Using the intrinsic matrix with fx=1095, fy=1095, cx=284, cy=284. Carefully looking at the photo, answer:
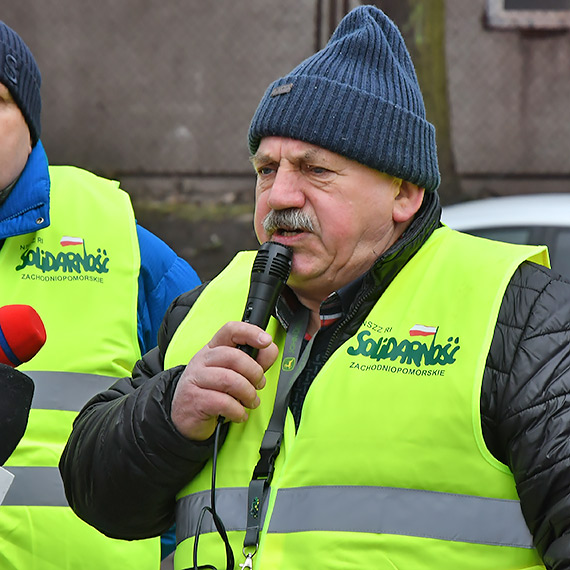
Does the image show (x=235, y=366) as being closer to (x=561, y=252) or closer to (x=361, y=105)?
(x=361, y=105)

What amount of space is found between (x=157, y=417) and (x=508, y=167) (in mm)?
8400

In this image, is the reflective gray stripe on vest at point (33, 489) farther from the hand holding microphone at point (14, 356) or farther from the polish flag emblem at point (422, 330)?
the polish flag emblem at point (422, 330)

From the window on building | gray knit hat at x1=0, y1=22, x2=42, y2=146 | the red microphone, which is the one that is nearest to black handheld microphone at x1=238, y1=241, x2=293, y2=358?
the red microphone

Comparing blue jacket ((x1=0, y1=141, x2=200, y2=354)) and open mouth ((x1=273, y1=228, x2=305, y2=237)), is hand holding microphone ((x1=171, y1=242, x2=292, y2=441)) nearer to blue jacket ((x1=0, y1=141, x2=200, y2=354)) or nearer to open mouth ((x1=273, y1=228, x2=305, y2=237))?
open mouth ((x1=273, y1=228, x2=305, y2=237))

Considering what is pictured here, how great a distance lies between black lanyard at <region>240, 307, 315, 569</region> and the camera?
236 centimetres

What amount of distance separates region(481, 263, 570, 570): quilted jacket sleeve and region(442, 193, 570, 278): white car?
371 cm

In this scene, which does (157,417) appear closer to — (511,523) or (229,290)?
(229,290)

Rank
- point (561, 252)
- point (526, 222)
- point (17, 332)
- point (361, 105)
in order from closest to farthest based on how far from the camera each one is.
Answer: point (17, 332) < point (361, 105) < point (561, 252) < point (526, 222)

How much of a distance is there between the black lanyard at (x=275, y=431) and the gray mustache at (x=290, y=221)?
0.24 meters

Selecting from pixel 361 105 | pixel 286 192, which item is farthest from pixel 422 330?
pixel 361 105

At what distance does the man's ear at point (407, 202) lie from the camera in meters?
2.68

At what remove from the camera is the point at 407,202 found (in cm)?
271

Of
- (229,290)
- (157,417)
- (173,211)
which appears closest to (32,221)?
(229,290)

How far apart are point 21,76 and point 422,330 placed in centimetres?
181
